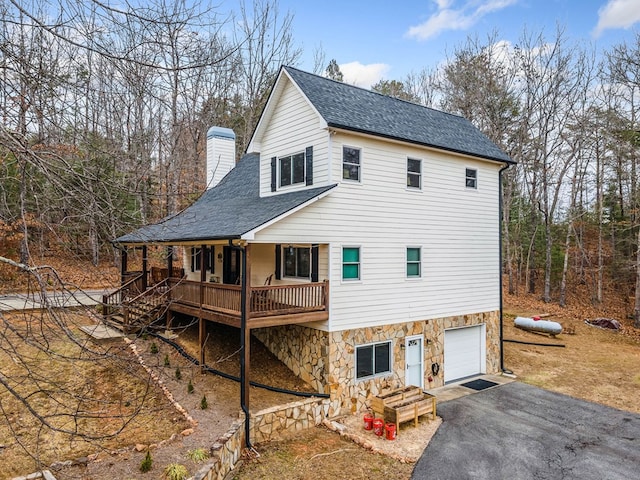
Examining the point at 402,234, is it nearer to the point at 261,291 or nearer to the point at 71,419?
the point at 261,291

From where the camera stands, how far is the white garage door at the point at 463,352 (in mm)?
13734

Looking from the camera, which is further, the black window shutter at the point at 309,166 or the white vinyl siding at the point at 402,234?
the black window shutter at the point at 309,166

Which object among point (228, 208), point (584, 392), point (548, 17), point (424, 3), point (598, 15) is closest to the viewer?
point (584, 392)

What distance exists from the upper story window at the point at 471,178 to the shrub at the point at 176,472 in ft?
39.8

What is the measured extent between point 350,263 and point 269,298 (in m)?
2.49

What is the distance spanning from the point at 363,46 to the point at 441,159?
4.61 m

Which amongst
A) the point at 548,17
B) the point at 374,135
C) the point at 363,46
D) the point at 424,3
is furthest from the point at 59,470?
the point at 548,17

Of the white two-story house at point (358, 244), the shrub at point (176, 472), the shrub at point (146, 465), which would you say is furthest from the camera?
the white two-story house at point (358, 244)

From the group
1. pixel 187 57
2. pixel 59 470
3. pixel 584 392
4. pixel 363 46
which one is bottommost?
pixel 584 392

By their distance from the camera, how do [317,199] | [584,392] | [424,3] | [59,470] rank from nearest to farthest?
[59,470] < [317,199] < [584,392] < [424,3]

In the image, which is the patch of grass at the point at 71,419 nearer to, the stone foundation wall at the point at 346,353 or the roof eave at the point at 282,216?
the roof eave at the point at 282,216

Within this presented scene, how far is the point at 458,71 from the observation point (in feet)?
93.0

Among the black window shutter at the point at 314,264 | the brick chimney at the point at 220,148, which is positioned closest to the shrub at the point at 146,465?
the black window shutter at the point at 314,264

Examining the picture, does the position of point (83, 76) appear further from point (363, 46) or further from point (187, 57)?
point (363, 46)
